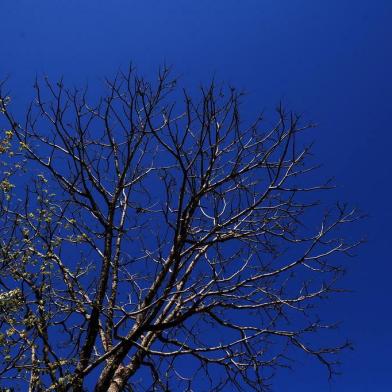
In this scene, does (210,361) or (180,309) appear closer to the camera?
(210,361)

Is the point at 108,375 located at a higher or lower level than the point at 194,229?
lower

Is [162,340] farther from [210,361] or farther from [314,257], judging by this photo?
[314,257]

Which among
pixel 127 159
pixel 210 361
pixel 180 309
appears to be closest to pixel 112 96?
pixel 127 159

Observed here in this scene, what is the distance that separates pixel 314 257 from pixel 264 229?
722 millimetres

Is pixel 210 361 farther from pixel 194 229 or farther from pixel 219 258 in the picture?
pixel 194 229

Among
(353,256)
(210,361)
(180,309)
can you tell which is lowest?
(210,361)

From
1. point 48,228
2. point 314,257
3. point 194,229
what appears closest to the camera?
point 48,228

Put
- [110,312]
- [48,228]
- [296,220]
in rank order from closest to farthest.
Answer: [48,228], [110,312], [296,220]

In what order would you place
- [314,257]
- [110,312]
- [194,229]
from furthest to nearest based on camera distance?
[194,229]
[314,257]
[110,312]

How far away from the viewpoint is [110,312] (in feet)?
17.5

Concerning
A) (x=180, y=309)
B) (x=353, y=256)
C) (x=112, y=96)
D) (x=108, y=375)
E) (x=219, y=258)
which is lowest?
(x=108, y=375)

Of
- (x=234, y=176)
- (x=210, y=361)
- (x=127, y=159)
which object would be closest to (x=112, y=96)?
(x=127, y=159)

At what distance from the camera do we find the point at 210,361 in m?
5.61

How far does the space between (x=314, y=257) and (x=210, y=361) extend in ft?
5.96
